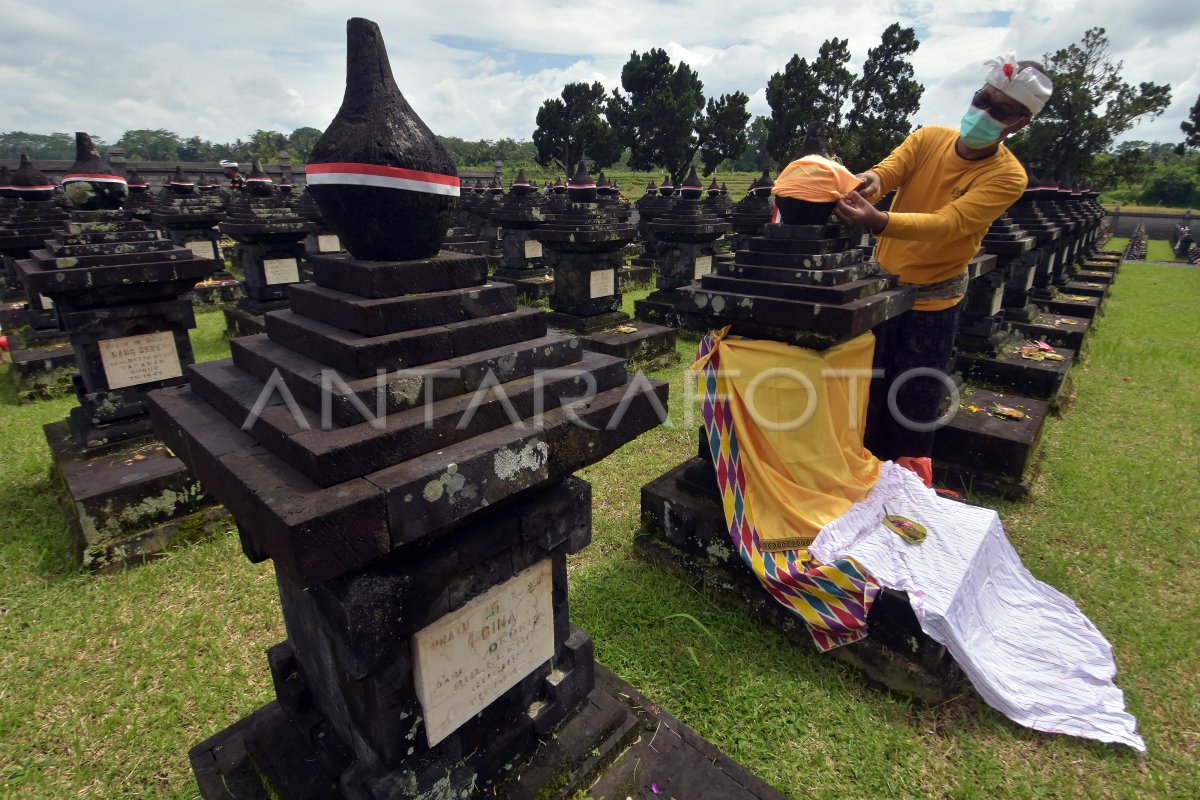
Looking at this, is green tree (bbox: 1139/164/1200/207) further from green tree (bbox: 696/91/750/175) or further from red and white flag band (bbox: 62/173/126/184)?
red and white flag band (bbox: 62/173/126/184)

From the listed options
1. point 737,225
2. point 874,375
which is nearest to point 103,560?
point 874,375

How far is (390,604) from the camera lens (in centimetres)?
156

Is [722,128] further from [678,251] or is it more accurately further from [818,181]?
[818,181]

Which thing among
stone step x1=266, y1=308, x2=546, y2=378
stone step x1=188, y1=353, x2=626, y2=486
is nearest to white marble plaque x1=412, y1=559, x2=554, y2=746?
stone step x1=188, y1=353, x2=626, y2=486

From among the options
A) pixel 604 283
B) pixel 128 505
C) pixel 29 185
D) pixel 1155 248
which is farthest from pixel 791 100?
pixel 128 505

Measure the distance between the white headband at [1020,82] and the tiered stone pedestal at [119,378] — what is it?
5307 millimetres

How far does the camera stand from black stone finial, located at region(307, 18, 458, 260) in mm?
1668

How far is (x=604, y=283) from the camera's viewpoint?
8500 mm

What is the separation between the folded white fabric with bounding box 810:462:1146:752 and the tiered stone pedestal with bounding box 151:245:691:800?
1567mm

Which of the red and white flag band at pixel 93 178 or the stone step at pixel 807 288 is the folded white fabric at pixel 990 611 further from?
the red and white flag band at pixel 93 178

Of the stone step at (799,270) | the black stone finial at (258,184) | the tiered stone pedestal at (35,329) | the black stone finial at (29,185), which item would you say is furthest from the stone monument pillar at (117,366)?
the black stone finial at (258,184)

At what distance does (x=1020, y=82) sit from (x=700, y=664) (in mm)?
3450

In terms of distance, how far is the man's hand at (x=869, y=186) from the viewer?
335 cm

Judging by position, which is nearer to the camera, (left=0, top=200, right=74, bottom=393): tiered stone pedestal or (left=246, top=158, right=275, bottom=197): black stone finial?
(left=0, top=200, right=74, bottom=393): tiered stone pedestal
